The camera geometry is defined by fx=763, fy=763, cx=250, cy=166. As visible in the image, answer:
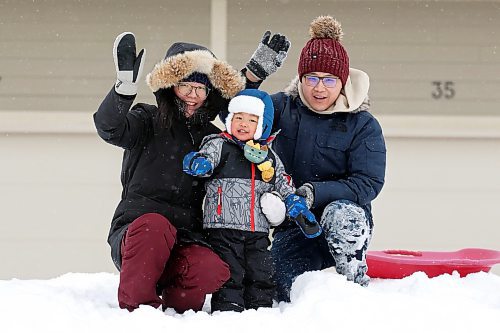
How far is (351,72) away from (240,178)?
0.92 m

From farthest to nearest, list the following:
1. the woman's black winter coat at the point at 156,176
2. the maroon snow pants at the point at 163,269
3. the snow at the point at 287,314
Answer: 1. the woman's black winter coat at the point at 156,176
2. the maroon snow pants at the point at 163,269
3. the snow at the point at 287,314

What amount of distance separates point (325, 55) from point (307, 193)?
65 centimetres

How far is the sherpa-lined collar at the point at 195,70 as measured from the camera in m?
3.08

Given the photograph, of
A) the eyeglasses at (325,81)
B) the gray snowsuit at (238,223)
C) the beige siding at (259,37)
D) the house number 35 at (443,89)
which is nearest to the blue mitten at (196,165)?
the gray snowsuit at (238,223)

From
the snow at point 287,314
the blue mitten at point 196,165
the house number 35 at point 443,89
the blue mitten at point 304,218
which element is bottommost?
the snow at point 287,314

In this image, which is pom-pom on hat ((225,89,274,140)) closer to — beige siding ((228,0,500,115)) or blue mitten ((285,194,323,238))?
blue mitten ((285,194,323,238))

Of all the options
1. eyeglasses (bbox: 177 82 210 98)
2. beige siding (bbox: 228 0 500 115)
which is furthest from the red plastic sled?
beige siding (bbox: 228 0 500 115)

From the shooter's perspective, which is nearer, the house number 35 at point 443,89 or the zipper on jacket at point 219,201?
the zipper on jacket at point 219,201

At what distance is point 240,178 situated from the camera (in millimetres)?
A: 3031

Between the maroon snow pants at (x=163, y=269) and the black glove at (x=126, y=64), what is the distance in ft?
1.59

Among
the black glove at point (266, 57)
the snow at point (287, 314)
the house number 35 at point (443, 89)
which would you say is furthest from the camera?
the house number 35 at point (443, 89)

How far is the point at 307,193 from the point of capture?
3225 millimetres

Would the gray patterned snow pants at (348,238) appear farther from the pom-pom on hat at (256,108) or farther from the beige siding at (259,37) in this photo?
the beige siding at (259,37)

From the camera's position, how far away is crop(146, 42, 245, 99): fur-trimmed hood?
10.1 feet
